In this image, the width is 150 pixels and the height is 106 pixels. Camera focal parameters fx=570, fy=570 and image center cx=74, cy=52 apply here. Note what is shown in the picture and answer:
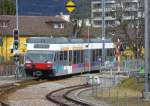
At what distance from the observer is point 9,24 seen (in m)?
82.8

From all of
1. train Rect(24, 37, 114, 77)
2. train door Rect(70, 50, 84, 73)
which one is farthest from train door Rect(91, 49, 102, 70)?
train Rect(24, 37, 114, 77)

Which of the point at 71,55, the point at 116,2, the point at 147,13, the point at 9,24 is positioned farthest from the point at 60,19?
the point at 147,13

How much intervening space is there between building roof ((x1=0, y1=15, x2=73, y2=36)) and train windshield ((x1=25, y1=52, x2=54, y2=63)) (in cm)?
4106

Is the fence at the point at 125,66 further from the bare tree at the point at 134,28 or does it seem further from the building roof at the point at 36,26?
the building roof at the point at 36,26

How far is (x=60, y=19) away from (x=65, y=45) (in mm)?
47631

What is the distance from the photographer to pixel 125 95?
26641 mm

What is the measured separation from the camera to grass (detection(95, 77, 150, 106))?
927 inches

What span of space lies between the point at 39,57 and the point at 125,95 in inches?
573

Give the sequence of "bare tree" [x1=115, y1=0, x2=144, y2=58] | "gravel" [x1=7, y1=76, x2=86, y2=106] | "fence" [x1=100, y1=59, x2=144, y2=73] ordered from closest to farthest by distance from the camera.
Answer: "gravel" [x1=7, y1=76, x2=86, y2=106], "fence" [x1=100, y1=59, x2=144, y2=73], "bare tree" [x1=115, y1=0, x2=144, y2=58]

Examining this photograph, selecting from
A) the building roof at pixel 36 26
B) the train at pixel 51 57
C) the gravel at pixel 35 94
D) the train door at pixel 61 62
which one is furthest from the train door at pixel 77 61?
the building roof at pixel 36 26

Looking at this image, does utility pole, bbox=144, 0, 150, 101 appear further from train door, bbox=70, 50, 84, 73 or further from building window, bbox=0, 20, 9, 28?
building window, bbox=0, 20, 9, 28

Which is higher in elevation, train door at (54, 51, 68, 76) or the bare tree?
the bare tree

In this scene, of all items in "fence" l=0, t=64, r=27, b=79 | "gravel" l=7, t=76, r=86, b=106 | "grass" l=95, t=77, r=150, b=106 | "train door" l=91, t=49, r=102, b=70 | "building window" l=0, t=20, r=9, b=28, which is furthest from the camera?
"building window" l=0, t=20, r=9, b=28

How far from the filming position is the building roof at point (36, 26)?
271ft
